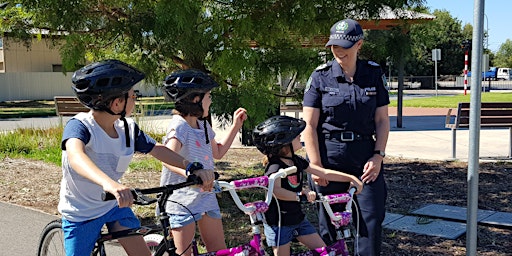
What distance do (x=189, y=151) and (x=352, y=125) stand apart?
1.01 m

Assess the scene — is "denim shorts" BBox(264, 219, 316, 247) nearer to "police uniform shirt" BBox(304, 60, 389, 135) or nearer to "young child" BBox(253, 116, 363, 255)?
"young child" BBox(253, 116, 363, 255)

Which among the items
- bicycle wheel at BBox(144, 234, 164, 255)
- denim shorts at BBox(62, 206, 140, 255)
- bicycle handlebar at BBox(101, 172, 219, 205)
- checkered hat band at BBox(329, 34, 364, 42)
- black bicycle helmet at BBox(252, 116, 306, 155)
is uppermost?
checkered hat band at BBox(329, 34, 364, 42)

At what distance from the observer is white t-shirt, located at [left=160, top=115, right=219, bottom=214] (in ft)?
11.8

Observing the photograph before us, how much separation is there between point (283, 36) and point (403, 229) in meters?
2.17

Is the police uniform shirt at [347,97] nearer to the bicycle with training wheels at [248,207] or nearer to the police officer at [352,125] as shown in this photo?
the police officer at [352,125]

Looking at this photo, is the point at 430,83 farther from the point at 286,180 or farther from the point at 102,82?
the point at 102,82

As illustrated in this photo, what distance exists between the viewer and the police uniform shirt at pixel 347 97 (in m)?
3.69

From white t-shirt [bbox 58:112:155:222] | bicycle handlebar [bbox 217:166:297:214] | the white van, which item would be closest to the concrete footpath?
white t-shirt [bbox 58:112:155:222]

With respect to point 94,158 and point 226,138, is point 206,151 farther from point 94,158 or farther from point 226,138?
point 94,158

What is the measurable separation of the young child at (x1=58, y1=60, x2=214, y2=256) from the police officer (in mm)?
998

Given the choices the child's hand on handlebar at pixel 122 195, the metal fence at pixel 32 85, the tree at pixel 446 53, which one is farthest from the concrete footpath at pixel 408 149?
the tree at pixel 446 53

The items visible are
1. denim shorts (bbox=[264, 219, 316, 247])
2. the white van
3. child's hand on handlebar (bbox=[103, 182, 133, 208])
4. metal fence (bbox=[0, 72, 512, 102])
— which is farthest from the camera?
the white van

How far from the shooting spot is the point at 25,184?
8125 mm

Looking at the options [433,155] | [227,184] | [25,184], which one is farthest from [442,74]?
[227,184]
